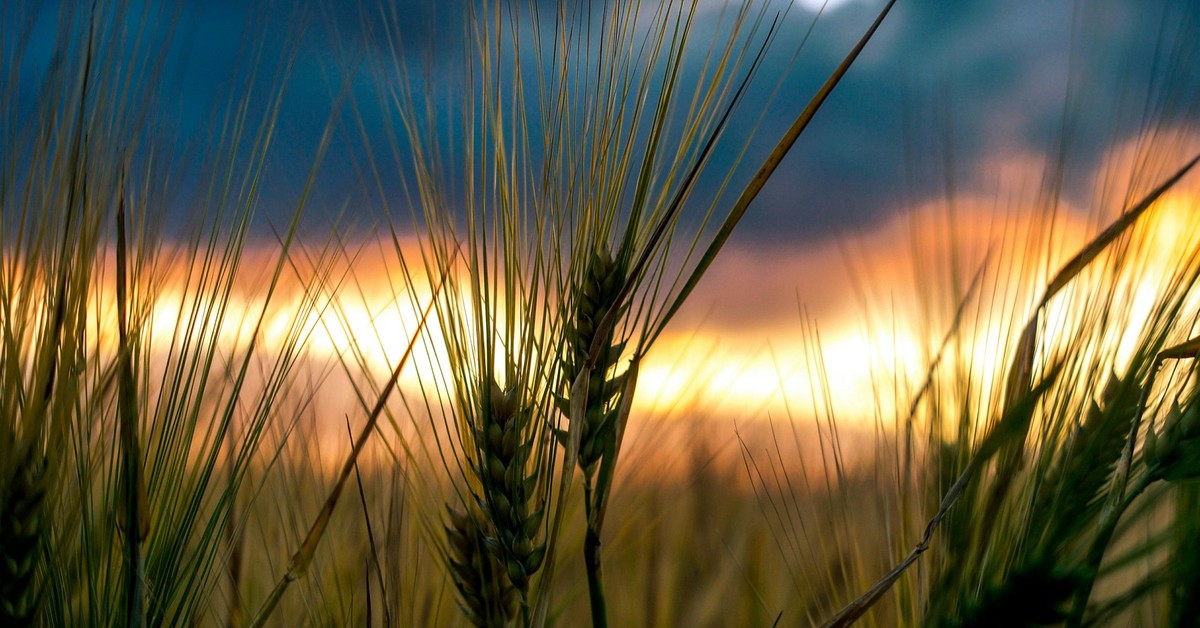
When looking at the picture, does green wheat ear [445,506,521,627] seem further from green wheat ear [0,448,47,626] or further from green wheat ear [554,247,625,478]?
green wheat ear [0,448,47,626]

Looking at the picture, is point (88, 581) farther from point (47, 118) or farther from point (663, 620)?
point (663, 620)

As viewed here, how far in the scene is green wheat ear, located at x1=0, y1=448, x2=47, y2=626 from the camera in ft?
2.41

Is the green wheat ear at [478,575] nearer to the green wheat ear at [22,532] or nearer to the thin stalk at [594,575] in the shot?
the thin stalk at [594,575]

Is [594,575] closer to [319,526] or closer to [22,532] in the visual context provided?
[319,526]

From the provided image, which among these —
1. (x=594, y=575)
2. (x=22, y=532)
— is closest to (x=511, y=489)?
(x=594, y=575)

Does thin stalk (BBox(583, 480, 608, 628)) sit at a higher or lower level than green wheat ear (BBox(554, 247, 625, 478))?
lower

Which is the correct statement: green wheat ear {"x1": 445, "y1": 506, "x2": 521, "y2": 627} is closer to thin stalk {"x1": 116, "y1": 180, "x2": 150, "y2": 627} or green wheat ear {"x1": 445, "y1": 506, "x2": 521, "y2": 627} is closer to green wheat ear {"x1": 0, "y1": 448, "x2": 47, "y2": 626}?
thin stalk {"x1": 116, "y1": 180, "x2": 150, "y2": 627}

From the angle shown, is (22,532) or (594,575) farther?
(22,532)

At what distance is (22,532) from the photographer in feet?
2.43

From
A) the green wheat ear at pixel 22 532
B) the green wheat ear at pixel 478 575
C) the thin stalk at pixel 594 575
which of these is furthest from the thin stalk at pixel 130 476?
the thin stalk at pixel 594 575

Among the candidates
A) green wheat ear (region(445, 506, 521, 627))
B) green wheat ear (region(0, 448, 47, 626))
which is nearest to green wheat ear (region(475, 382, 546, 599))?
green wheat ear (region(445, 506, 521, 627))

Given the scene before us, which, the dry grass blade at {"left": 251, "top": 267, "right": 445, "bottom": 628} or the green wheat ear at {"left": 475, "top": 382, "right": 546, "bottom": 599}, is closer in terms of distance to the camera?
the green wheat ear at {"left": 475, "top": 382, "right": 546, "bottom": 599}

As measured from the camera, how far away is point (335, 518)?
100 centimetres

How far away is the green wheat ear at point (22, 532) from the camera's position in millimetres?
733
